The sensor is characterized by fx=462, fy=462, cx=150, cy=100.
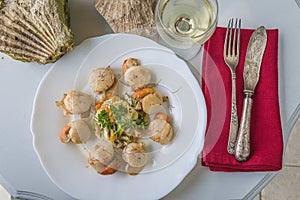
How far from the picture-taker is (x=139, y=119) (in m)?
0.82

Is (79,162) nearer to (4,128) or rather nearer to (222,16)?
(4,128)

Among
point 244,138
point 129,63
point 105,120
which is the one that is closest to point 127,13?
point 129,63

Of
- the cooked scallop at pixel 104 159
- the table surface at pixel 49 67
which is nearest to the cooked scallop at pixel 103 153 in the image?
the cooked scallop at pixel 104 159

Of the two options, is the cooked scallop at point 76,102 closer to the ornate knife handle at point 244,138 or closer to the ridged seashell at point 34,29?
the ridged seashell at point 34,29


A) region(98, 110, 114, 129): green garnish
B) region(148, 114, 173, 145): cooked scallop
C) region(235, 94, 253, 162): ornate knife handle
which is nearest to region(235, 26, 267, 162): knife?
region(235, 94, 253, 162): ornate knife handle

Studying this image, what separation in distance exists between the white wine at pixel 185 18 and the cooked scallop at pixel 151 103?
4.5 inches

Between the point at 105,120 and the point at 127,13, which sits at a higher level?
the point at 127,13

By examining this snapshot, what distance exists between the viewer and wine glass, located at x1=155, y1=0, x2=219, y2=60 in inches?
32.9

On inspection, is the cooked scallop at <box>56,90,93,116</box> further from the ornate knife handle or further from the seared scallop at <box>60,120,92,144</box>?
the ornate knife handle

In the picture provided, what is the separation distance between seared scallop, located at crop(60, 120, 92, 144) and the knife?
265 millimetres

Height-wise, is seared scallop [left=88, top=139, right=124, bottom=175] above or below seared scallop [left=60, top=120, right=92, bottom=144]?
below

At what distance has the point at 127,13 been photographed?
83 cm

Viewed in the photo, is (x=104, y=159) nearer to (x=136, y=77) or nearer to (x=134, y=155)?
(x=134, y=155)

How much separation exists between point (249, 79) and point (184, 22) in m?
0.16
